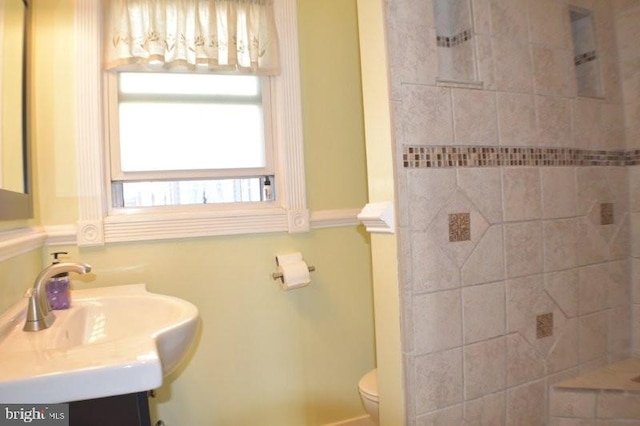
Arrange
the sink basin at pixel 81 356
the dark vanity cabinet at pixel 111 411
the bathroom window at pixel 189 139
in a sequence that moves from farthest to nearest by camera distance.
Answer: the bathroom window at pixel 189 139
the dark vanity cabinet at pixel 111 411
the sink basin at pixel 81 356

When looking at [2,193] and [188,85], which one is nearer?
[2,193]

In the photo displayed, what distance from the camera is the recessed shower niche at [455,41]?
1.25 meters

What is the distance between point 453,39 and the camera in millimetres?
1335

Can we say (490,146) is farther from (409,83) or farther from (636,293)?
(636,293)

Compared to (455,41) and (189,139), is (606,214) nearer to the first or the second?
(455,41)

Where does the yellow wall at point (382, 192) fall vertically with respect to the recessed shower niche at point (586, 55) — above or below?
below

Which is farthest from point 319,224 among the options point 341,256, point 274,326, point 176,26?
point 176,26

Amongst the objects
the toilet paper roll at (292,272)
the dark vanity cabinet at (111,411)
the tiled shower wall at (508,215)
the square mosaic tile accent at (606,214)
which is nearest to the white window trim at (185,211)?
the toilet paper roll at (292,272)

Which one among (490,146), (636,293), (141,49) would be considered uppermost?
(141,49)

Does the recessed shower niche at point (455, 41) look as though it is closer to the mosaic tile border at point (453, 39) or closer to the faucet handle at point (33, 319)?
the mosaic tile border at point (453, 39)

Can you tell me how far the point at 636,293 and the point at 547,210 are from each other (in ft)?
2.18

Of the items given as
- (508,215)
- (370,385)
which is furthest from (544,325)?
(370,385)

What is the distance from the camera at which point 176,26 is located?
156 cm

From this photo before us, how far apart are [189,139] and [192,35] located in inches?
18.5
